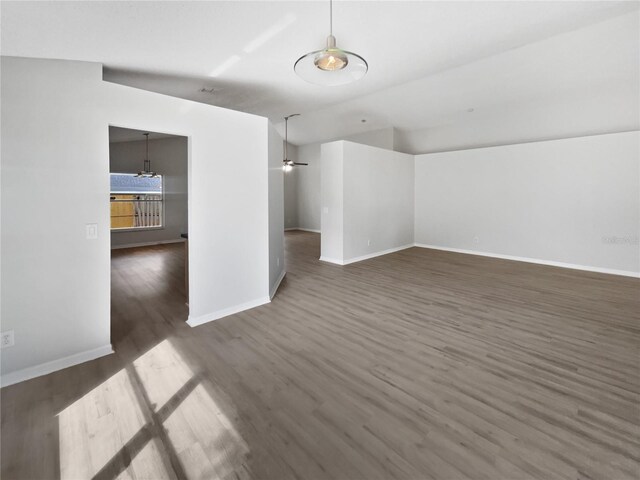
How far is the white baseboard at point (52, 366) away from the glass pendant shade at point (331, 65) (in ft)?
9.98

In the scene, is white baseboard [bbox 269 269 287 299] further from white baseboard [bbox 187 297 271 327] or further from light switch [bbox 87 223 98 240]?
light switch [bbox 87 223 98 240]

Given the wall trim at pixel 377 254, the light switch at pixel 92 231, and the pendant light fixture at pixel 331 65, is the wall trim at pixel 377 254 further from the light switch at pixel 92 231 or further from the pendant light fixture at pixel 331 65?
the light switch at pixel 92 231

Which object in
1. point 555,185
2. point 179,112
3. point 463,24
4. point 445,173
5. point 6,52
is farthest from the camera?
point 445,173

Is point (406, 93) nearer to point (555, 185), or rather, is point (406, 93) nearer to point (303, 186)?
point (555, 185)

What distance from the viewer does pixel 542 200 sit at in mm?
6414

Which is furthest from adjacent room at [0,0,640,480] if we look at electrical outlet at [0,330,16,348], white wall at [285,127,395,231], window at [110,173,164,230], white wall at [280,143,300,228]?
white wall at [280,143,300,228]

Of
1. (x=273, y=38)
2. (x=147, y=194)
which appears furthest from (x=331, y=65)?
(x=147, y=194)

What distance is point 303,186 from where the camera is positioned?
1270 centimetres

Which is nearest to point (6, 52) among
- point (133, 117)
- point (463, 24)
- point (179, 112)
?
point (133, 117)

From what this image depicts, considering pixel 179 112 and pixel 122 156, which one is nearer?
pixel 179 112

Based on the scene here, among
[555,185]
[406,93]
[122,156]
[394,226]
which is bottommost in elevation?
[394,226]

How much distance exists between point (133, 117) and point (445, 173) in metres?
7.27

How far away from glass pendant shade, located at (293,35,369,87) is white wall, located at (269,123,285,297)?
1.74 meters

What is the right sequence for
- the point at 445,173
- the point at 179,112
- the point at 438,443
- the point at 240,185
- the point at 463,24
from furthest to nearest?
the point at 445,173, the point at 240,185, the point at 463,24, the point at 179,112, the point at 438,443
